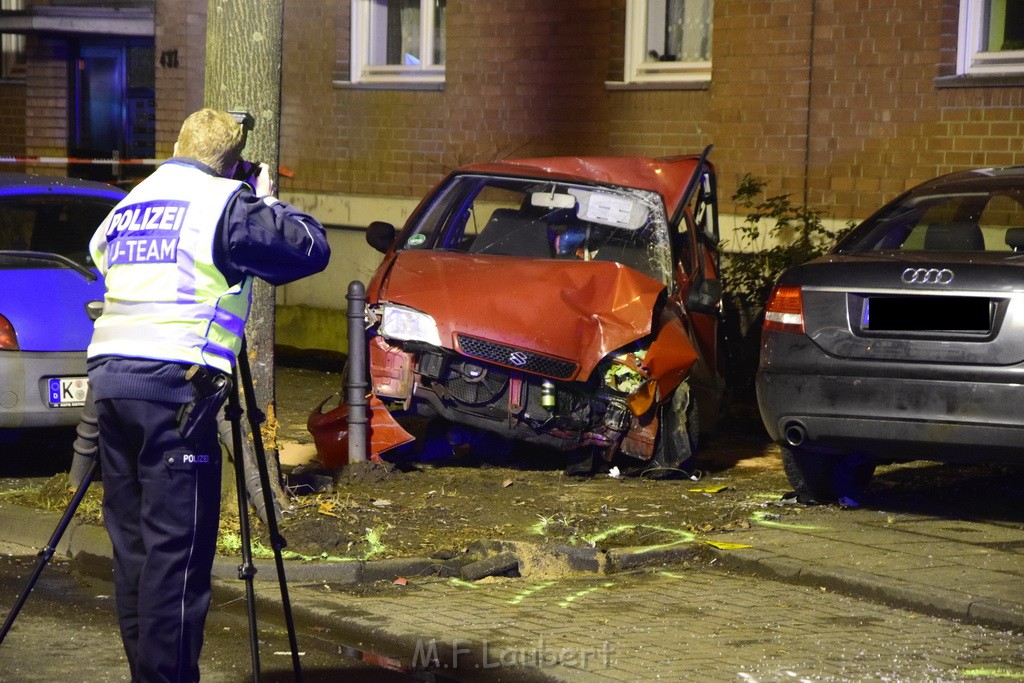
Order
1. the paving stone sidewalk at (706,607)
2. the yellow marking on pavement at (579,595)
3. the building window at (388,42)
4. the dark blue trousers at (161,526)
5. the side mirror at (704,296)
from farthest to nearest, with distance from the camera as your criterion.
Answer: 1. the building window at (388,42)
2. the side mirror at (704,296)
3. the yellow marking on pavement at (579,595)
4. the paving stone sidewalk at (706,607)
5. the dark blue trousers at (161,526)

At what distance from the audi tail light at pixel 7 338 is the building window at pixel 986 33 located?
681cm

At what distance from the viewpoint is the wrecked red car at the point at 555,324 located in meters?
7.96

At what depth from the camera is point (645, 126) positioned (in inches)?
512

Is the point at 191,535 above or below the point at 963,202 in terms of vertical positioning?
below

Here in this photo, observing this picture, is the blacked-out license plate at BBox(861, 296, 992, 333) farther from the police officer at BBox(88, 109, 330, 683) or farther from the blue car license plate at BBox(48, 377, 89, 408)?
the blue car license plate at BBox(48, 377, 89, 408)

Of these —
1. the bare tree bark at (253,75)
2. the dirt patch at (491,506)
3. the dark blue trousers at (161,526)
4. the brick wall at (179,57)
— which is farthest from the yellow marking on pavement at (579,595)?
the brick wall at (179,57)

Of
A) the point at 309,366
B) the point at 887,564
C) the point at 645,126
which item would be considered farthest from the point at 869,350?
the point at 309,366

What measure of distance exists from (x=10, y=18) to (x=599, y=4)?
796 centimetres

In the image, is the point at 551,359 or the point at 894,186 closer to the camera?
the point at 551,359

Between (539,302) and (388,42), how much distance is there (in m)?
8.12

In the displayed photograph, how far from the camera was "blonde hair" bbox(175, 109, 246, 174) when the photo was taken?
179 inches

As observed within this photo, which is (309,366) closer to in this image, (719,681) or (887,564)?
(887,564)

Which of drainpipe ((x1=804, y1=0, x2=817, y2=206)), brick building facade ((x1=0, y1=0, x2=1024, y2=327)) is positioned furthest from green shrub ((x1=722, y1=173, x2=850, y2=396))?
brick building facade ((x1=0, y1=0, x2=1024, y2=327))

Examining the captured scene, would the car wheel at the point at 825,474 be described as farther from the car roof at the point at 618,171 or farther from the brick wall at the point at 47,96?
the brick wall at the point at 47,96
